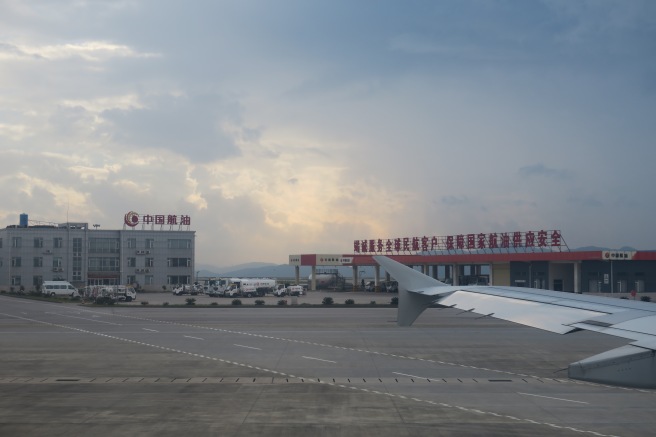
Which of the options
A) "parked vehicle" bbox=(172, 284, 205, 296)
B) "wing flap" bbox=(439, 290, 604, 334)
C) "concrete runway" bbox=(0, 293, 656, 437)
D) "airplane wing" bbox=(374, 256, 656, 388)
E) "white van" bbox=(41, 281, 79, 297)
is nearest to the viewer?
"airplane wing" bbox=(374, 256, 656, 388)

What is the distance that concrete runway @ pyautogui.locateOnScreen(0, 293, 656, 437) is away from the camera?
629 inches

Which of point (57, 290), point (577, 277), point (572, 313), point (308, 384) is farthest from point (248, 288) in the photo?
point (572, 313)

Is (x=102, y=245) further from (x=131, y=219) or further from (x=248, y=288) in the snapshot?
(x=248, y=288)

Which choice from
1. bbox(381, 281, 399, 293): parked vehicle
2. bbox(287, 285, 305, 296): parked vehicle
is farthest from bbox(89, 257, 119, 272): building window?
bbox(381, 281, 399, 293): parked vehicle

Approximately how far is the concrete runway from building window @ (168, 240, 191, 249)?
80.9m

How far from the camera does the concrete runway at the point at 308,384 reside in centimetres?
1597

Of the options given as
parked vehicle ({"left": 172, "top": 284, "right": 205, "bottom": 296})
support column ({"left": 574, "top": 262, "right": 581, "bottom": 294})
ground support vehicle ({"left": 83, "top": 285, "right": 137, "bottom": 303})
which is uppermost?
support column ({"left": 574, "top": 262, "right": 581, "bottom": 294})

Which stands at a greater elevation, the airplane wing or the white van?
the airplane wing

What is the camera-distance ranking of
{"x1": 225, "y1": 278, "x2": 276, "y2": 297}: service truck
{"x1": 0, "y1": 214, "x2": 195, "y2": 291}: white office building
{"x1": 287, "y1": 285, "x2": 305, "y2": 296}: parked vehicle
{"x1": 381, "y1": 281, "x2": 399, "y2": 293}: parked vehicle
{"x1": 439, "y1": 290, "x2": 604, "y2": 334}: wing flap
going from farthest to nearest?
1. {"x1": 0, "y1": 214, "x2": 195, "y2": 291}: white office building
2. {"x1": 381, "y1": 281, "x2": 399, "y2": 293}: parked vehicle
3. {"x1": 225, "y1": 278, "x2": 276, "y2": 297}: service truck
4. {"x1": 287, "y1": 285, "x2": 305, "y2": 296}: parked vehicle
5. {"x1": 439, "y1": 290, "x2": 604, "y2": 334}: wing flap

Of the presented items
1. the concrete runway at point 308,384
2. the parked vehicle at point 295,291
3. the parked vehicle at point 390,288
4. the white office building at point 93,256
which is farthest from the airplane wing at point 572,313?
the white office building at point 93,256

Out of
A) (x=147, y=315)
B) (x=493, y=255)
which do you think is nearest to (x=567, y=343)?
(x=147, y=315)

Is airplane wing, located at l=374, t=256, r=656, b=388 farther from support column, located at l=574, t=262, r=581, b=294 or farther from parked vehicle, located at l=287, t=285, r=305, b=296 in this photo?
parked vehicle, located at l=287, t=285, r=305, b=296

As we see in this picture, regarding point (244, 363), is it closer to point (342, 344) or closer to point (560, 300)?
point (342, 344)

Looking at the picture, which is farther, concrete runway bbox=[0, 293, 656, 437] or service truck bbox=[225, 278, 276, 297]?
service truck bbox=[225, 278, 276, 297]
